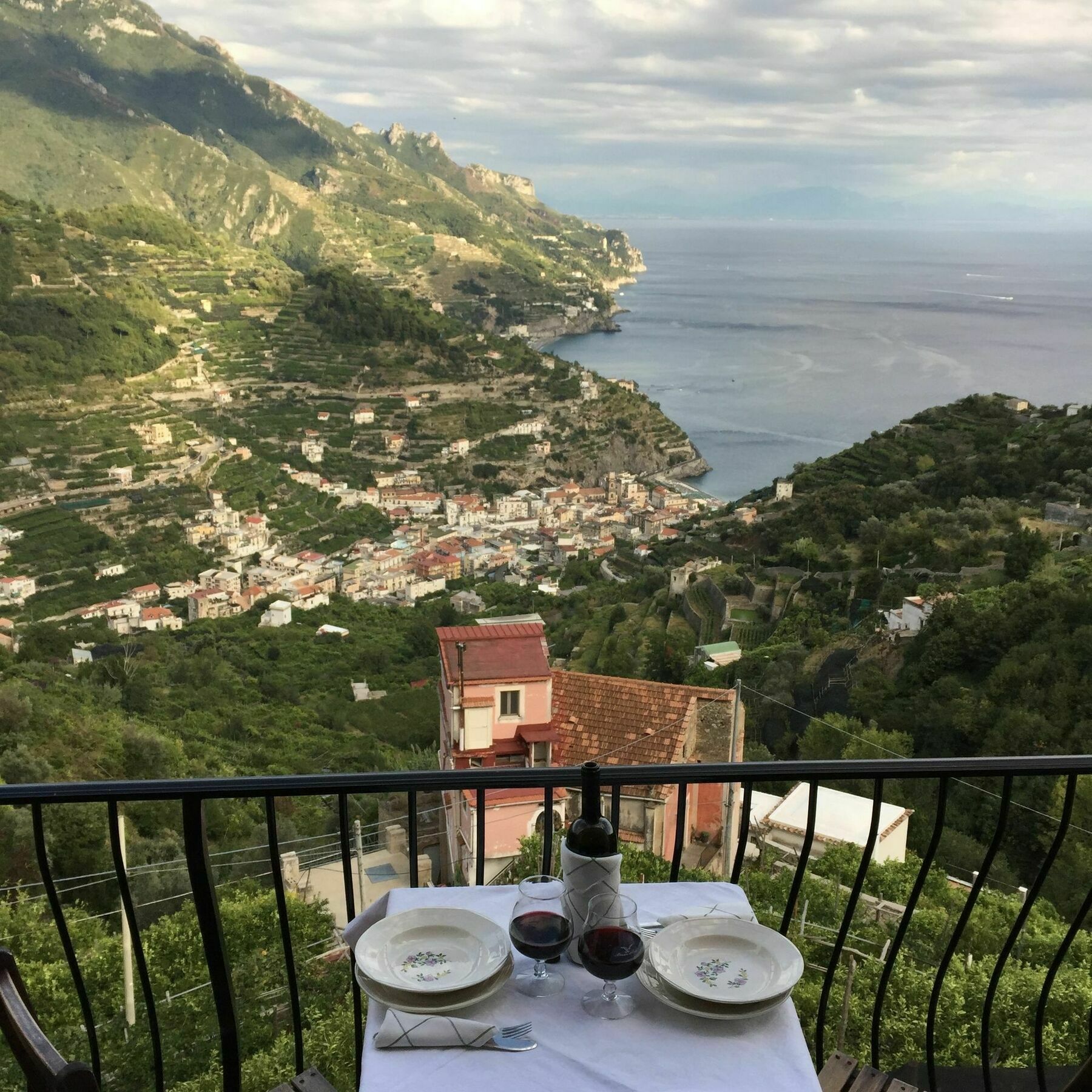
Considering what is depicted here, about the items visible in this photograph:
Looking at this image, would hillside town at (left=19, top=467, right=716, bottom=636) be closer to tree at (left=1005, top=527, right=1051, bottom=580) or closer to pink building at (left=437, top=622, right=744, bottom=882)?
tree at (left=1005, top=527, right=1051, bottom=580)

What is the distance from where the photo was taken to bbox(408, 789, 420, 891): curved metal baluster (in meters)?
1.22

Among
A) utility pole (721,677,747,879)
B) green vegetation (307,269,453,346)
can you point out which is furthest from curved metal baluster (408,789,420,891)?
green vegetation (307,269,453,346)

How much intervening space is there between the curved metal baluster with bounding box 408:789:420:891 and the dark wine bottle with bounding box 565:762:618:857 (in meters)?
0.26

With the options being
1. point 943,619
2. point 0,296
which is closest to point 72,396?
point 0,296

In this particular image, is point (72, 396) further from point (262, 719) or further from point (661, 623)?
point (661, 623)

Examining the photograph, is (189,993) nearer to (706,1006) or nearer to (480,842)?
(480,842)

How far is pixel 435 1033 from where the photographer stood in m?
0.94

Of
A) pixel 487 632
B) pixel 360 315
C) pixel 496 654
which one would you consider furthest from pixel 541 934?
pixel 360 315

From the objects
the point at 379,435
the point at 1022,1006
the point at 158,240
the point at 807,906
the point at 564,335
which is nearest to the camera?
the point at 1022,1006

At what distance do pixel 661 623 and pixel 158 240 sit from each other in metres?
46.8

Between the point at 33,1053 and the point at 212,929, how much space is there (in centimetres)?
44

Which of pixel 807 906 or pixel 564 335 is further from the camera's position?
pixel 564 335

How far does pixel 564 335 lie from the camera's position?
79.4m

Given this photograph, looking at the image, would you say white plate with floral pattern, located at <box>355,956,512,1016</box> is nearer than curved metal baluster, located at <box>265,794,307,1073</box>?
Yes
